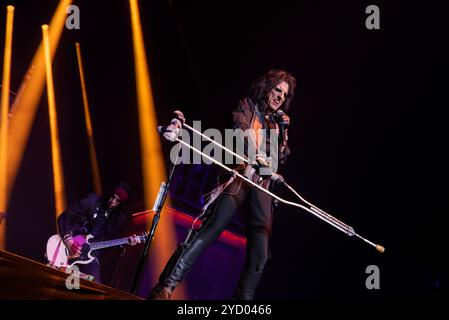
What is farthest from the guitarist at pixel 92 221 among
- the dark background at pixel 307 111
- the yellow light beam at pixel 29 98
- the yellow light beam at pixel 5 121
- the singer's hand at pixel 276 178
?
the singer's hand at pixel 276 178

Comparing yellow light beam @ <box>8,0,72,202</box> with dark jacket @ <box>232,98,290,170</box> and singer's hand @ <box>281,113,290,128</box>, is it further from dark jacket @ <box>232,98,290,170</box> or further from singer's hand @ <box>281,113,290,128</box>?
singer's hand @ <box>281,113,290,128</box>

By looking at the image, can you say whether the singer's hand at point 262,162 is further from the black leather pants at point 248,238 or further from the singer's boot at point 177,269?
the singer's boot at point 177,269

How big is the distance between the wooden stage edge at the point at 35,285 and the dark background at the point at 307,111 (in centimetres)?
498

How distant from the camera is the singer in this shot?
262cm

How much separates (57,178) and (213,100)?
3.41 metres

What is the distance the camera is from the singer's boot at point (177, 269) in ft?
8.19

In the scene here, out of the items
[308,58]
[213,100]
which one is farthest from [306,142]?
[213,100]

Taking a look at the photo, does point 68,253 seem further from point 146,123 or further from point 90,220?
point 146,123

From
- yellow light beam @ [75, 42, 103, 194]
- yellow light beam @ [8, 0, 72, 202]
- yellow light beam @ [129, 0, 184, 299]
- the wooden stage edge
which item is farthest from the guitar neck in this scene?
the wooden stage edge

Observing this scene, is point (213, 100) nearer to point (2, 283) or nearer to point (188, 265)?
point (188, 265)

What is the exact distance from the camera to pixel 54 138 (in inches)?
293

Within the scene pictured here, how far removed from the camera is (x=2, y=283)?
1501mm

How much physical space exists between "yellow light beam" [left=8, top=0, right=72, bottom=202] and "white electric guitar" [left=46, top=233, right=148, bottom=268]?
2.11m

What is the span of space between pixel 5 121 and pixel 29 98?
0.63 metres
